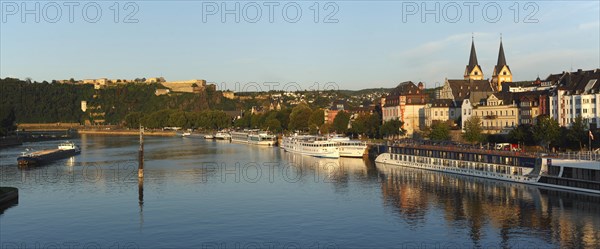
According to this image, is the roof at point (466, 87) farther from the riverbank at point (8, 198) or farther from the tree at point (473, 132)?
the riverbank at point (8, 198)

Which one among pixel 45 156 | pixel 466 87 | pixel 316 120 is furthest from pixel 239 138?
pixel 45 156

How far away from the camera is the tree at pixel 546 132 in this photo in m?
66.6

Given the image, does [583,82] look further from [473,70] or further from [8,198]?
[8,198]

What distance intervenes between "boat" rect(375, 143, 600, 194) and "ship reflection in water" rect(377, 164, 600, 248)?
0.94 m

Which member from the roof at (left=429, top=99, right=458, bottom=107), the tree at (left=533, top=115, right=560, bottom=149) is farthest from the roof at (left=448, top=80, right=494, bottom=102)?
the tree at (left=533, top=115, right=560, bottom=149)

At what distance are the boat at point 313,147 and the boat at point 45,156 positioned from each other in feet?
106

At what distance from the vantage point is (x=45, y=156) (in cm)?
8644

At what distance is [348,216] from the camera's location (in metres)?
43.5

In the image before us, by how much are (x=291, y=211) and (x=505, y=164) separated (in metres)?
22.5

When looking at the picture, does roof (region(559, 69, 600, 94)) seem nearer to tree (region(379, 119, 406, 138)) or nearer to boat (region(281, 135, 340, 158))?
tree (region(379, 119, 406, 138))

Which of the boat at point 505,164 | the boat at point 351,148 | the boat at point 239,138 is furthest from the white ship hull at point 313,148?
the boat at point 239,138

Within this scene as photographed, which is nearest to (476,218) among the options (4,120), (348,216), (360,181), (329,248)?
(348,216)

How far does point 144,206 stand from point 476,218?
73.3 feet

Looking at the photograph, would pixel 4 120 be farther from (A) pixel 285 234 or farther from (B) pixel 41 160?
(A) pixel 285 234
